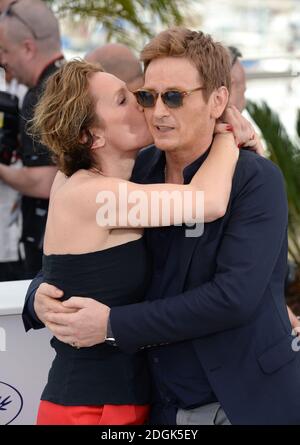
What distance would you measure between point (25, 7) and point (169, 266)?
9.19 ft

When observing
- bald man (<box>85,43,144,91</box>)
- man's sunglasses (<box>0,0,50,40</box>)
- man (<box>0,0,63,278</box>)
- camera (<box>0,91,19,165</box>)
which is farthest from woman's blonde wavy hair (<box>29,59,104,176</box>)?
man's sunglasses (<box>0,0,50,40</box>)

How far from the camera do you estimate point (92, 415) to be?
2.21 meters

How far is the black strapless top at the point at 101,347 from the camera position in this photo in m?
2.16

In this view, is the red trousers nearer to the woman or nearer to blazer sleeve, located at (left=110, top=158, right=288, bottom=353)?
the woman

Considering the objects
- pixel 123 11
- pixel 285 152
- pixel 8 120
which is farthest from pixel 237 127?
pixel 123 11

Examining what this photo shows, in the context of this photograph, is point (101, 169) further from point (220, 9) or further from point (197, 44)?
point (220, 9)

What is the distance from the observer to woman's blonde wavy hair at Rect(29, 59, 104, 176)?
216 centimetres

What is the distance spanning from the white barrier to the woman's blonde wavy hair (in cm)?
73

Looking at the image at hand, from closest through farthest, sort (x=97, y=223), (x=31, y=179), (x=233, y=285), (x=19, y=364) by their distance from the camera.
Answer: (x=233, y=285), (x=97, y=223), (x=19, y=364), (x=31, y=179)

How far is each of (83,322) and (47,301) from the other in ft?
0.55

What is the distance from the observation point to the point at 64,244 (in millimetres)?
2178

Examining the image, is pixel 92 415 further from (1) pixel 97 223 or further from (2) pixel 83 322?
(1) pixel 97 223

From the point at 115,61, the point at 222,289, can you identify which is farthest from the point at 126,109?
the point at 115,61

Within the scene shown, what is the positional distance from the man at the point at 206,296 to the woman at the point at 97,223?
69 millimetres
